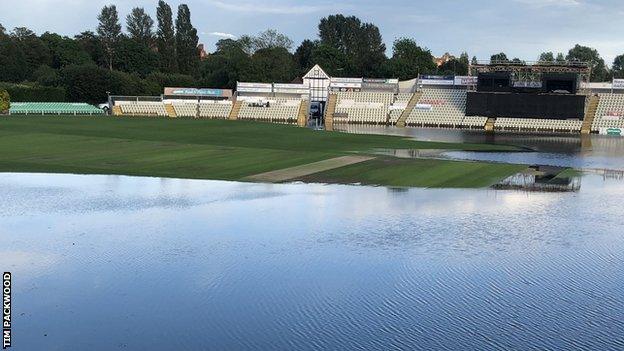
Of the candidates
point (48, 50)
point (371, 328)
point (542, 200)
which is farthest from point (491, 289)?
point (48, 50)

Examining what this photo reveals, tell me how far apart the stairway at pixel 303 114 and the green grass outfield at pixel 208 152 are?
24676 mm

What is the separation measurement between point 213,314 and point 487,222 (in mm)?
13870

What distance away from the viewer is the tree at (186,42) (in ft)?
452

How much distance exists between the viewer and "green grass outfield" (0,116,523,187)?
3847 centimetres

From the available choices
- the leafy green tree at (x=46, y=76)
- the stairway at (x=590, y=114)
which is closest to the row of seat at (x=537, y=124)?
the stairway at (x=590, y=114)

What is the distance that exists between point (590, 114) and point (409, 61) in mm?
56060

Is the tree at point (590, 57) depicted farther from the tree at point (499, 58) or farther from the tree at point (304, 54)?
the tree at point (304, 54)

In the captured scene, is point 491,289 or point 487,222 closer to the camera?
point 491,289

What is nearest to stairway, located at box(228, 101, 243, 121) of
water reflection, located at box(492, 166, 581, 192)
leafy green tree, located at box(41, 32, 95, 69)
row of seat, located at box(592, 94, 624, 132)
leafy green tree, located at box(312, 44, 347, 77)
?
leafy green tree, located at box(312, 44, 347, 77)

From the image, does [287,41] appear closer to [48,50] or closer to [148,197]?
[48,50]

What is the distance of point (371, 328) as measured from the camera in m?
14.5

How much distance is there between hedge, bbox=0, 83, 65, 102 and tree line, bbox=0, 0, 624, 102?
1.17 meters

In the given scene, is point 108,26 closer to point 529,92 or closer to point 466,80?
point 466,80

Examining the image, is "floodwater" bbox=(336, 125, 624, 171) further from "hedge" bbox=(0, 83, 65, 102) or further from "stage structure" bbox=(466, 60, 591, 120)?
"hedge" bbox=(0, 83, 65, 102)
